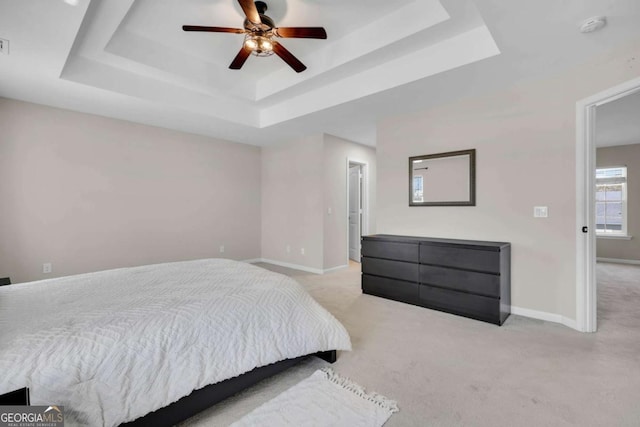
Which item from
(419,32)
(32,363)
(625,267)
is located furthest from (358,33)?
(625,267)

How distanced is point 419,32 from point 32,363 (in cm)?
327

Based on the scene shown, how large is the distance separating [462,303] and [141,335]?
9.30ft

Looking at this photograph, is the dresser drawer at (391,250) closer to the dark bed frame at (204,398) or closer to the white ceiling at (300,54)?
the white ceiling at (300,54)

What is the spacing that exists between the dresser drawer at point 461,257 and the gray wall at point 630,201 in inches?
210

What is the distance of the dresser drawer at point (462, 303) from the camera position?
2727 mm

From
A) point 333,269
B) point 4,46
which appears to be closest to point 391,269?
point 333,269

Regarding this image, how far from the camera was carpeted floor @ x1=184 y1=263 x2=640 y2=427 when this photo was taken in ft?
5.03

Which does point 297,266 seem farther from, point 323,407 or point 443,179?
point 323,407

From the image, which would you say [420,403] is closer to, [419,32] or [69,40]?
[419,32]

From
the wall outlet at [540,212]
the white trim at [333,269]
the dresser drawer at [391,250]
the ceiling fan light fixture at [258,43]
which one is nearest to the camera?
the ceiling fan light fixture at [258,43]

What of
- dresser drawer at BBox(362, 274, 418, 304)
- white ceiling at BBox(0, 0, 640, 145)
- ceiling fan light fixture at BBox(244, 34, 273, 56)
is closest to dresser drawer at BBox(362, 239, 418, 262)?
dresser drawer at BBox(362, 274, 418, 304)

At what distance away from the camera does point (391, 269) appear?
345cm

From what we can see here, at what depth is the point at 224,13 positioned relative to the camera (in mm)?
2553

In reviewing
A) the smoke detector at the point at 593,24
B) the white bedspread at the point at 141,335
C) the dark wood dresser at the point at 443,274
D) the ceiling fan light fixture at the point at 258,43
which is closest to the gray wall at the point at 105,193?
the white bedspread at the point at 141,335
